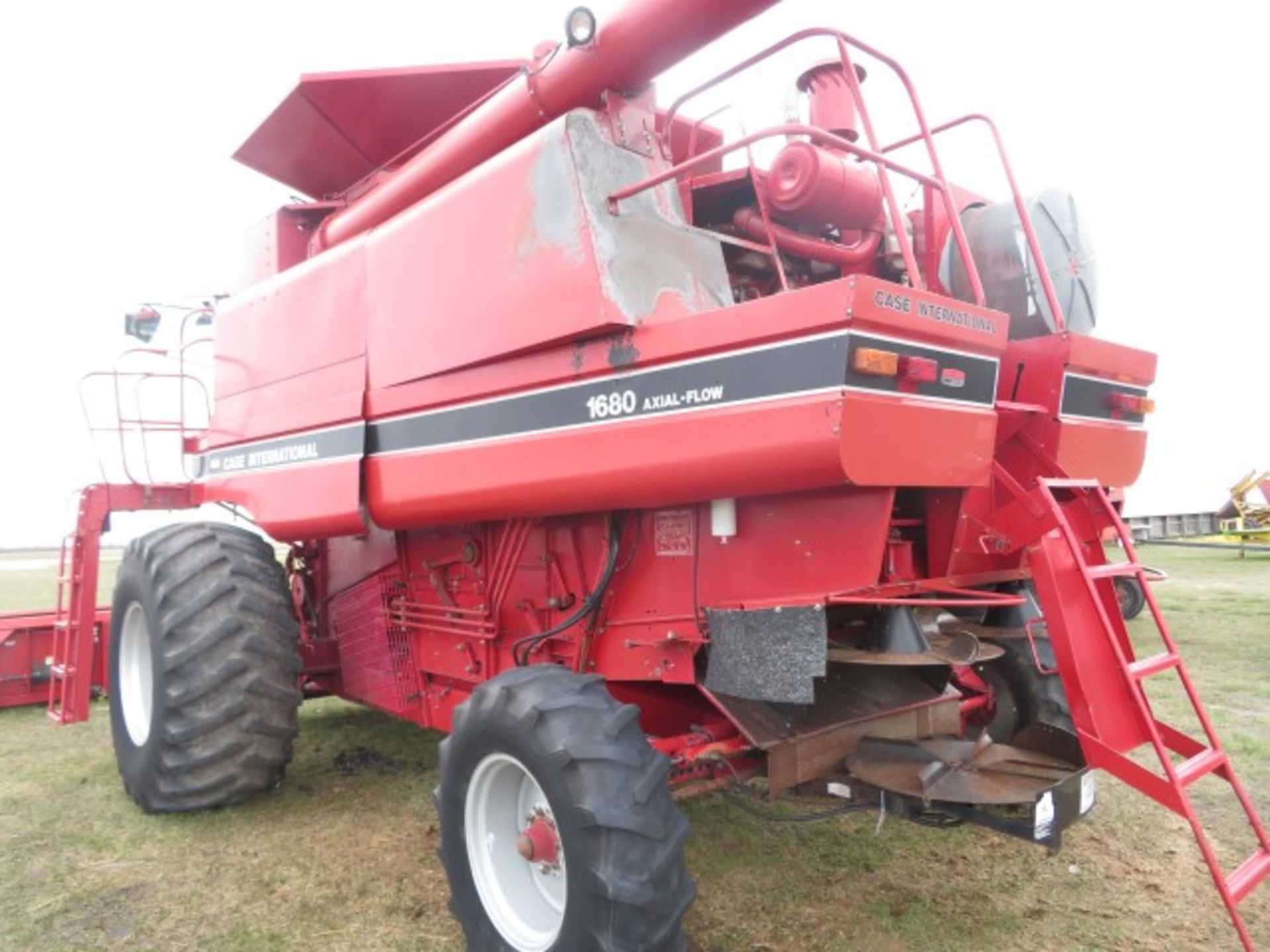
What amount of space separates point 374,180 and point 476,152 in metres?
1.31

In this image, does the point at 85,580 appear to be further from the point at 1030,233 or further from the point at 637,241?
the point at 1030,233

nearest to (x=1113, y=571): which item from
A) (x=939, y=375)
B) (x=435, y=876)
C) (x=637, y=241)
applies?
(x=939, y=375)

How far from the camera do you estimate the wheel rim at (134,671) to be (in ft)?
15.2

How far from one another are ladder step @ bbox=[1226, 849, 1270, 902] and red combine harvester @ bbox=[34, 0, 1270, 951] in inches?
0.9

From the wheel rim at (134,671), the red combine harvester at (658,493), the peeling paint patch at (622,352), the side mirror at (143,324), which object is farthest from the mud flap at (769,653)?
the side mirror at (143,324)

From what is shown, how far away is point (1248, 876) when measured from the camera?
98.0 inches

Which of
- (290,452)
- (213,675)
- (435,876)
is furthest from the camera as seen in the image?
(290,452)

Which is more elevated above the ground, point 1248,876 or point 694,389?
point 694,389

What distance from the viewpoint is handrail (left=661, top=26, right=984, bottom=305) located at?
8.68ft

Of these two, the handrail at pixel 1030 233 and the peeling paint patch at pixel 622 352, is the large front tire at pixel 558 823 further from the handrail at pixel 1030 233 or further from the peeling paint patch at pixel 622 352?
the handrail at pixel 1030 233

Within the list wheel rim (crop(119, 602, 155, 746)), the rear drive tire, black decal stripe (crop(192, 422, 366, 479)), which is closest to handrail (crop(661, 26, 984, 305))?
black decal stripe (crop(192, 422, 366, 479))

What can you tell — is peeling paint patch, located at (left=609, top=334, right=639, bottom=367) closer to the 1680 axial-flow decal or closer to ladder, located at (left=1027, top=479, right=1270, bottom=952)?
the 1680 axial-flow decal

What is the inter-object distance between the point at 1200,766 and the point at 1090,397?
133 cm

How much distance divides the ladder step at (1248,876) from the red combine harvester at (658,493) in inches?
0.9
